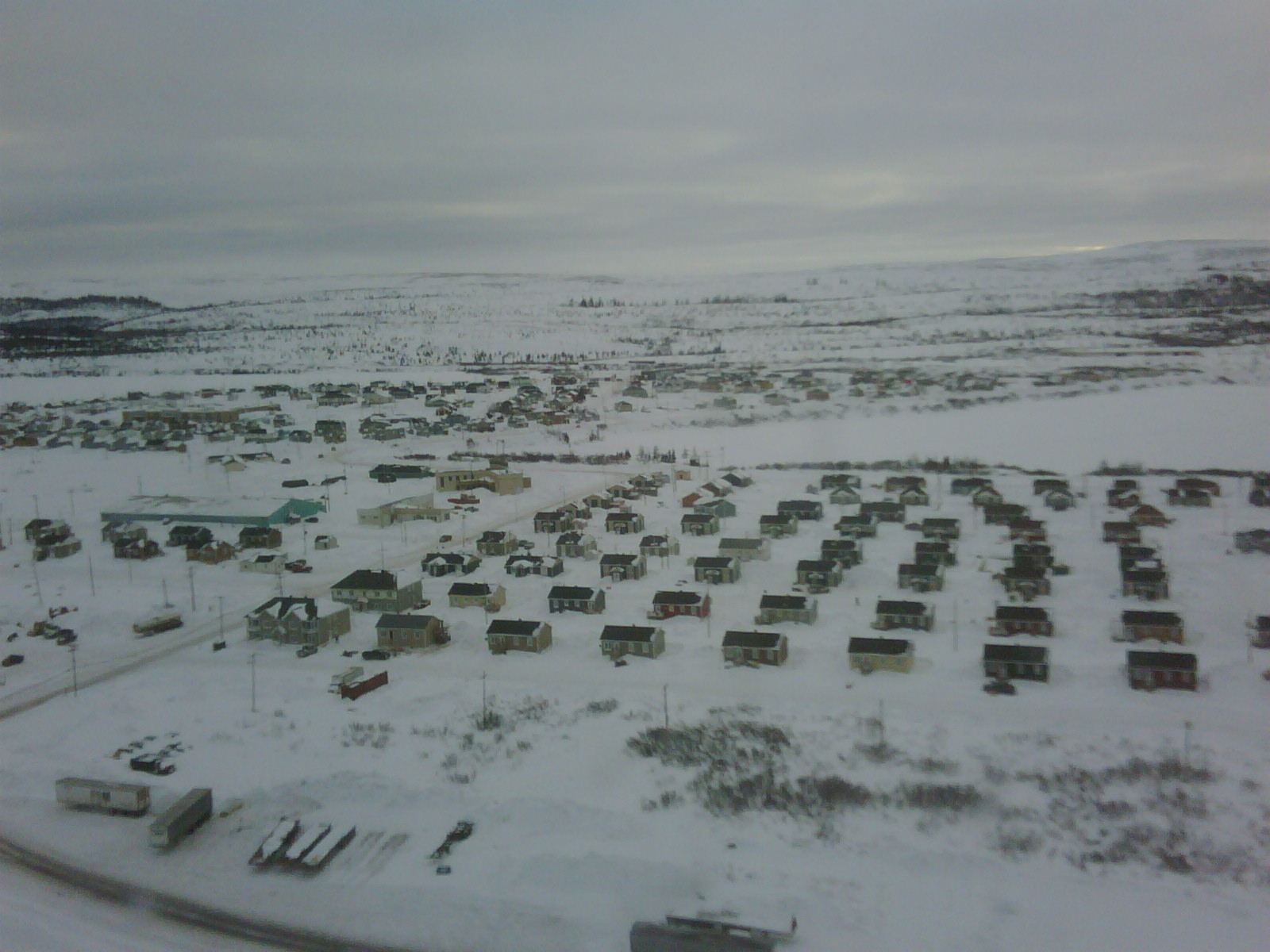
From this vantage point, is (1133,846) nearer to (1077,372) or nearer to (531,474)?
(531,474)

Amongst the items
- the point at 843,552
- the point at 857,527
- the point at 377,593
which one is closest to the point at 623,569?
the point at 843,552

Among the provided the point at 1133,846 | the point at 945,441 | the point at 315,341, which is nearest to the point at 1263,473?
the point at 945,441

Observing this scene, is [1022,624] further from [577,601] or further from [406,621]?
[406,621]

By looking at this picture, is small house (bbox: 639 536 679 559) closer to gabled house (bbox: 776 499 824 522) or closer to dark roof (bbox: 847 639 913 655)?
gabled house (bbox: 776 499 824 522)

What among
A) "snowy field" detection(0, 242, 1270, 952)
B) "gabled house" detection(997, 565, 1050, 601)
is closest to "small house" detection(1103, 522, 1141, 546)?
"snowy field" detection(0, 242, 1270, 952)

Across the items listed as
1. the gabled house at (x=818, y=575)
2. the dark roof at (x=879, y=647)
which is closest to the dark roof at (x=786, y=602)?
the gabled house at (x=818, y=575)
